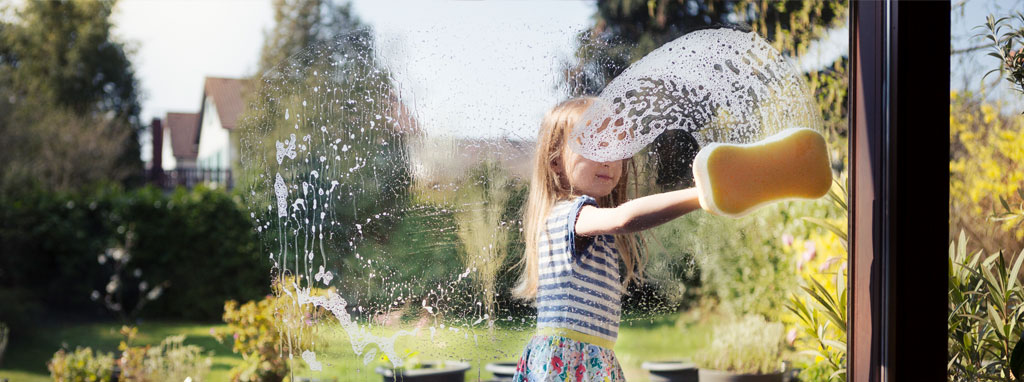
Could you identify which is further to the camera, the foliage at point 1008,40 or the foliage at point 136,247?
the foliage at point 136,247

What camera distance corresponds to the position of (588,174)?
157cm

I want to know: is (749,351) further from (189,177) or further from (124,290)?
(124,290)

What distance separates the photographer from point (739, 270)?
11.9 ft

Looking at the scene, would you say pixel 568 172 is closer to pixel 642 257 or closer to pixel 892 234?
pixel 642 257

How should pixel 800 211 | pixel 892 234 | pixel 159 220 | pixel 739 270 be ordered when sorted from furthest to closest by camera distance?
1. pixel 159 220
2. pixel 739 270
3. pixel 800 211
4. pixel 892 234

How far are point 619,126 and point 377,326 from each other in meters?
0.78

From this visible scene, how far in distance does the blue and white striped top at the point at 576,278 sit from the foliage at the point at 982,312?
848 mm

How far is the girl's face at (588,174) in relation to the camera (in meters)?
1.57

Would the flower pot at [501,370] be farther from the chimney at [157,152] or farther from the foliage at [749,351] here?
the chimney at [157,152]

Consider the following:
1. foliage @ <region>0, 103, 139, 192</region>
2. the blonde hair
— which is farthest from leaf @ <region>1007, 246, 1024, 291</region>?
foliage @ <region>0, 103, 139, 192</region>

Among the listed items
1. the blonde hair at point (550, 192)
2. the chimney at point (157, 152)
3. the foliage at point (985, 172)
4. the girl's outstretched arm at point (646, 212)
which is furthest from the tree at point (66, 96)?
the foliage at point (985, 172)

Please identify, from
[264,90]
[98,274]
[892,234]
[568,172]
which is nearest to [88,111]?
[98,274]

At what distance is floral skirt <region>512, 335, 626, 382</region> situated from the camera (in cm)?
150

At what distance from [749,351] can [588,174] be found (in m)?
2.07
